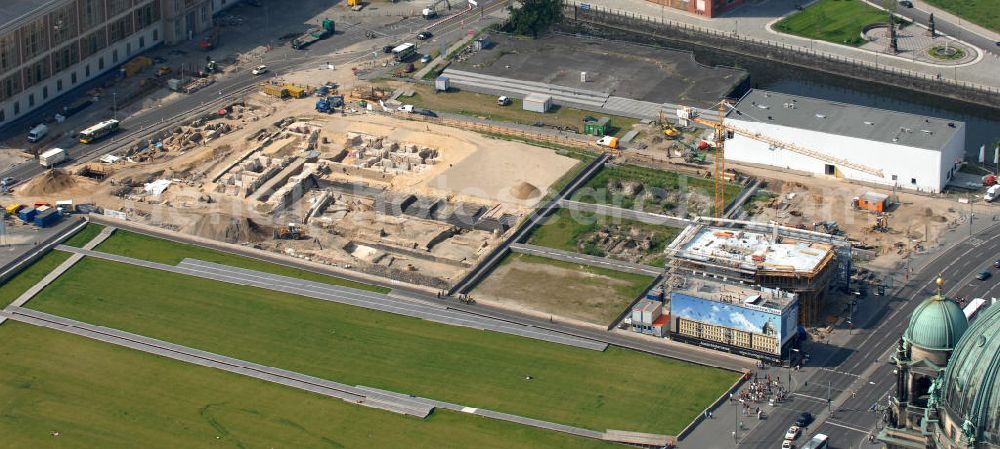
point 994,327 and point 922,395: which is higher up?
point 994,327

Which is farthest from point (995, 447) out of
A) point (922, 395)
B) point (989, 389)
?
point (922, 395)

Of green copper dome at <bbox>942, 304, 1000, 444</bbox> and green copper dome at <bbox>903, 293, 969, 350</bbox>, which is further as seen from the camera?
green copper dome at <bbox>903, 293, 969, 350</bbox>

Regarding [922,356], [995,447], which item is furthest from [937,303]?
[995,447]

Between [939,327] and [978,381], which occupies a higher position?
[939,327]

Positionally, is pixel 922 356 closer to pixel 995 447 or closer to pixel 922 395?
pixel 922 395

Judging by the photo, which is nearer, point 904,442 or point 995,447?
point 995,447

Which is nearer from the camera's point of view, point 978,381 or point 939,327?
point 978,381

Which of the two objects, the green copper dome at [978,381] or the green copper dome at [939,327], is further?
the green copper dome at [939,327]
